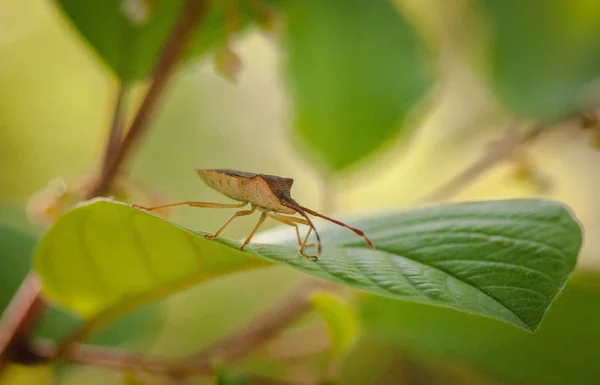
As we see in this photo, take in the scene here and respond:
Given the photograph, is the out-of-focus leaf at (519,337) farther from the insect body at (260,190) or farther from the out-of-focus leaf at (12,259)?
the out-of-focus leaf at (12,259)

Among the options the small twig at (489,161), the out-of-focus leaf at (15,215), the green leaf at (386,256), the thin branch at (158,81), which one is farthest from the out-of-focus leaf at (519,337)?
the out-of-focus leaf at (15,215)

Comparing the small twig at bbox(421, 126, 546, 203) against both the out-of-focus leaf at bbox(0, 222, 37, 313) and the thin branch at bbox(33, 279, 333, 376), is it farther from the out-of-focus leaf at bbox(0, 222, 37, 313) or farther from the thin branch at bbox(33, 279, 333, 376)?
the out-of-focus leaf at bbox(0, 222, 37, 313)

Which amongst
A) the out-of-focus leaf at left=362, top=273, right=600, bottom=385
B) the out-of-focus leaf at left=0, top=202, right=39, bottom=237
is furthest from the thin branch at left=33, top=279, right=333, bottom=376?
the out-of-focus leaf at left=0, top=202, right=39, bottom=237

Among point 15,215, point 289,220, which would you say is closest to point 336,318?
point 289,220

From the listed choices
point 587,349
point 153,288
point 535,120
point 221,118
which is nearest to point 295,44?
point 535,120

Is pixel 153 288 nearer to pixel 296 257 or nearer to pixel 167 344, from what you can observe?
pixel 296 257

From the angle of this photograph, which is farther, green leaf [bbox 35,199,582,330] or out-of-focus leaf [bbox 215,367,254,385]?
out-of-focus leaf [bbox 215,367,254,385]
